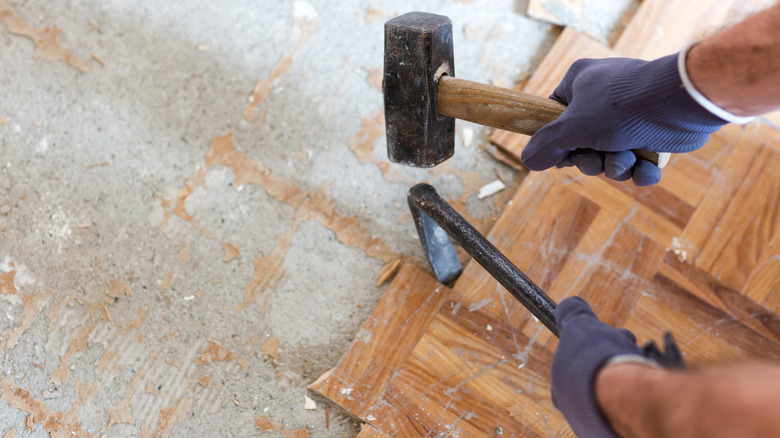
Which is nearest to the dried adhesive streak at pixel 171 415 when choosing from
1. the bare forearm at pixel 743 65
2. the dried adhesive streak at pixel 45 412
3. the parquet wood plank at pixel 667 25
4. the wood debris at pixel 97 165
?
the dried adhesive streak at pixel 45 412

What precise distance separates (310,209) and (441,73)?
0.54 m

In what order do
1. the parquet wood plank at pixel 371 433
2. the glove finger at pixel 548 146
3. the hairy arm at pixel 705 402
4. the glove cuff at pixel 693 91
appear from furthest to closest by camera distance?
1. the parquet wood plank at pixel 371 433
2. the glove finger at pixel 548 146
3. the glove cuff at pixel 693 91
4. the hairy arm at pixel 705 402

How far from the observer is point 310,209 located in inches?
52.2

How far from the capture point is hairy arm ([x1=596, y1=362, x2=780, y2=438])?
418 millimetres

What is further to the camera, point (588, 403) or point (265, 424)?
point (265, 424)

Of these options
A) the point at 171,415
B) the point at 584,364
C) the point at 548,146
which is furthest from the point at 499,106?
the point at 171,415

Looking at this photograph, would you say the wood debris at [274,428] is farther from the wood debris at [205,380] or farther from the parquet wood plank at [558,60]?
the parquet wood plank at [558,60]

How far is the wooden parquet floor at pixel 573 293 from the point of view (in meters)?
1.15

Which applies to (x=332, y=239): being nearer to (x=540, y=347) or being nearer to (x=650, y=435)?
(x=540, y=347)

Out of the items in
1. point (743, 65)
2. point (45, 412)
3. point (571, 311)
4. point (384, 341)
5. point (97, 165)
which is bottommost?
point (45, 412)

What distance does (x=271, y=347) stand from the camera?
1226 millimetres

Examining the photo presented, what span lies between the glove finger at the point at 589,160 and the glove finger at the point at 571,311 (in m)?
0.26

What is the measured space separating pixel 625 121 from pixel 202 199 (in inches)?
39.8

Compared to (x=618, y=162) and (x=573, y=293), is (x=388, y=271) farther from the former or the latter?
(x=618, y=162)
